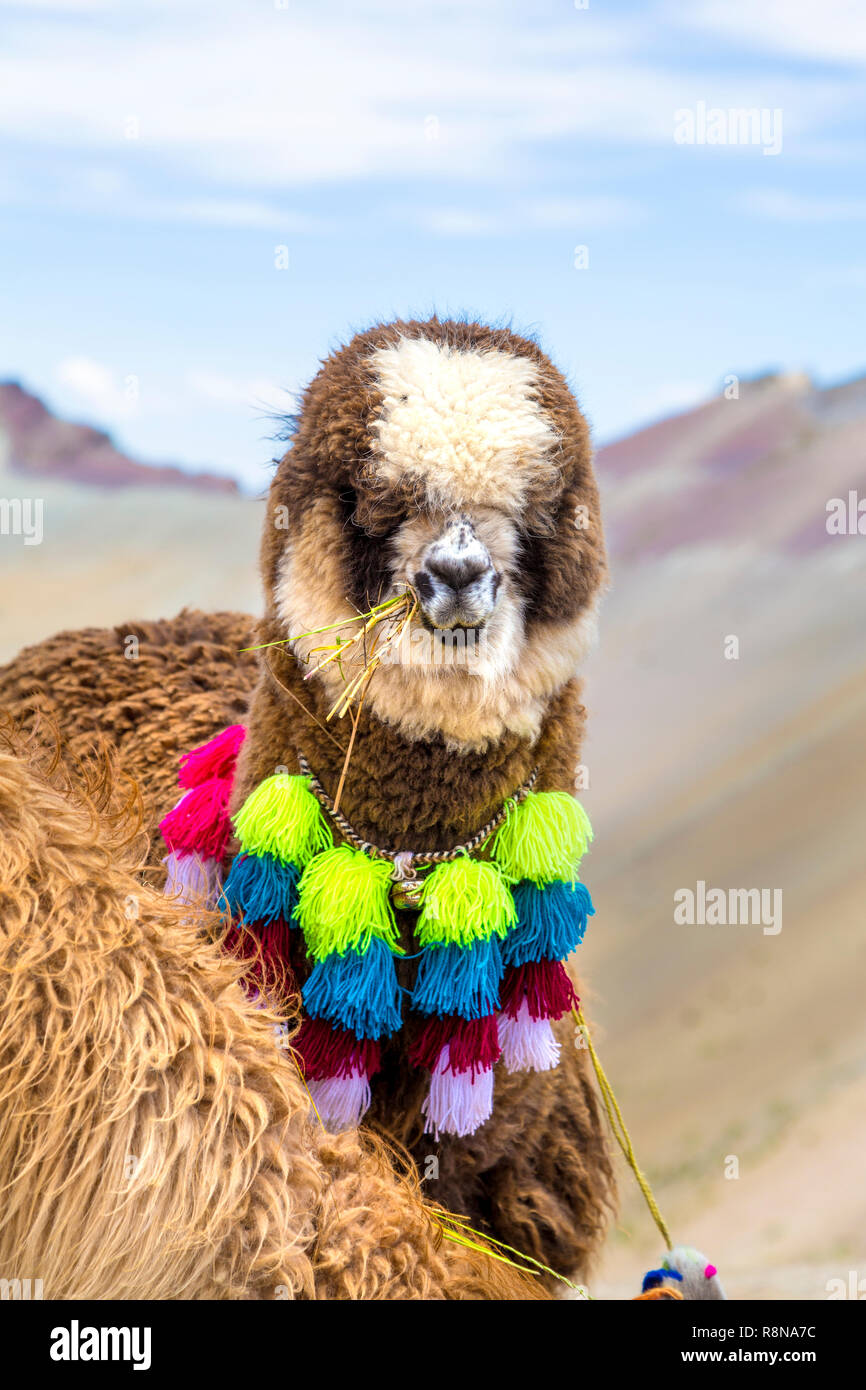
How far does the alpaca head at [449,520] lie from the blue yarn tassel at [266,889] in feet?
0.47

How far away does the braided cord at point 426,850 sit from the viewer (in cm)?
95

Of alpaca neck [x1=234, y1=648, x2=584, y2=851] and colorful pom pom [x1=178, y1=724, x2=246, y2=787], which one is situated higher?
colorful pom pom [x1=178, y1=724, x2=246, y2=787]

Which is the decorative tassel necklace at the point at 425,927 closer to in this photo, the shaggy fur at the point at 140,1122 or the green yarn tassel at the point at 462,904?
the green yarn tassel at the point at 462,904

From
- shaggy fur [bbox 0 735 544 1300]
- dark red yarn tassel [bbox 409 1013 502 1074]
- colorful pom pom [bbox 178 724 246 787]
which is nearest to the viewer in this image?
Answer: shaggy fur [bbox 0 735 544 1300]

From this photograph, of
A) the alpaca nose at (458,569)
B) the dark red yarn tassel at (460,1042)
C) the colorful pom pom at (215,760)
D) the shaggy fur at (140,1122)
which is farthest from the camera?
the colorful pom pom at (215,760)

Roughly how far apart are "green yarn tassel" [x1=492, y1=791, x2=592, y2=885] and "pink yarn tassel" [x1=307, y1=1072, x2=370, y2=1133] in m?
0.20

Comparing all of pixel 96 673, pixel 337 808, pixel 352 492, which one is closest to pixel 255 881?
pixel 337 808

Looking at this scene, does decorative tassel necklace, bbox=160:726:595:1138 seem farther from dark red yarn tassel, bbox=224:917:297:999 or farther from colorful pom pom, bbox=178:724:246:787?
colorful pom pom, bbox=178:724:246:787

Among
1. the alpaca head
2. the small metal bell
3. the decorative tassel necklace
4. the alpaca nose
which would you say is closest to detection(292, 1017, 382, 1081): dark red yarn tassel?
the decorative tassel necklace

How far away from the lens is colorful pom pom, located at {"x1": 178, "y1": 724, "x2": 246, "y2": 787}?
1.10 metres

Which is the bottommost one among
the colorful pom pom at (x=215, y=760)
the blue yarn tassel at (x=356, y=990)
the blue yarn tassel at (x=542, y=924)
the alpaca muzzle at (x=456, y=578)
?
the blue yarn tassel at (x=356, y=990)

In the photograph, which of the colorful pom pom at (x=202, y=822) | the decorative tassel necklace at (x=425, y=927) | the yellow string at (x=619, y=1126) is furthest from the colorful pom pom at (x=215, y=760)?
the yellow string at (x=619, y=1126)
